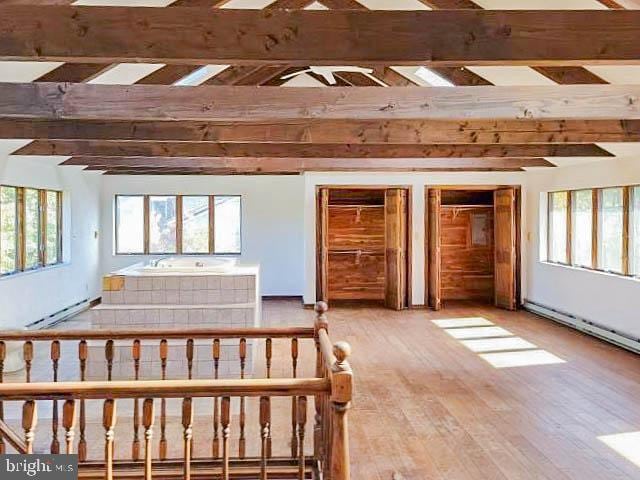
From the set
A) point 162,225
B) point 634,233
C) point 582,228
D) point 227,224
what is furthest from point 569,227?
point 162,225

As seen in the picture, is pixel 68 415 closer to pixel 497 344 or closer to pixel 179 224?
pixel 497 344

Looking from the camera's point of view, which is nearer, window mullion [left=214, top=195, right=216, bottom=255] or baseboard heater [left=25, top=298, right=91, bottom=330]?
baseboard heater [left=25, top=298, right=91, bottom=330]

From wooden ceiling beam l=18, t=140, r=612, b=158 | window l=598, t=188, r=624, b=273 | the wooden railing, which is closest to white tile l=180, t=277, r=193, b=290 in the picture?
the wooden railing

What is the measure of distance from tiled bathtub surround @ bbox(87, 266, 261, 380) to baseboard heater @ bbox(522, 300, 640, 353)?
420 cm

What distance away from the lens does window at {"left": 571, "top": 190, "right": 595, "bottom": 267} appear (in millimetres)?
7703

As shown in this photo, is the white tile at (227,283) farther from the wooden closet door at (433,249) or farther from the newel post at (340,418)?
the wooden closet door at (433,249)

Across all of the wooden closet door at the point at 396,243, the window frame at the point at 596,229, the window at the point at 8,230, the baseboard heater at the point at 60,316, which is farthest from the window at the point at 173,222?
the window frame at the point at 596,229

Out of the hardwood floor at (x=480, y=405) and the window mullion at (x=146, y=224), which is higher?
the window mullion at (x=146, y=224)

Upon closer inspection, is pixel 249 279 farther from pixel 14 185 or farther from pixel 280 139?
pixel 14 185

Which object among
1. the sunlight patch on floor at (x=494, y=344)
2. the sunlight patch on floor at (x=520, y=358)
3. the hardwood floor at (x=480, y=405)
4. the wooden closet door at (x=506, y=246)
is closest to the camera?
the hardwood floor at (x=480, y=405)

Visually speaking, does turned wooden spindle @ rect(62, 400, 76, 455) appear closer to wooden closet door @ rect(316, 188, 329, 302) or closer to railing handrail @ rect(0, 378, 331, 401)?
railing handrail @ rect(0, 378, 331, 401)

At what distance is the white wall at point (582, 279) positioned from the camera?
6633 mm

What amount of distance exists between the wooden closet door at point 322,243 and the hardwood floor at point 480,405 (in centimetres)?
176

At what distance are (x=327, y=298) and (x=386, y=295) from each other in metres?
1.02
